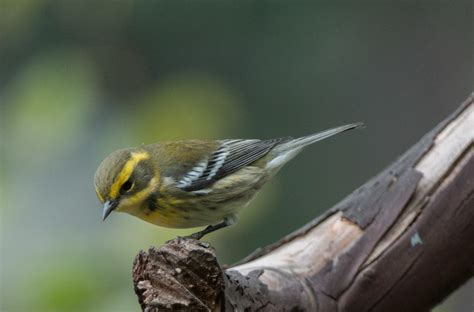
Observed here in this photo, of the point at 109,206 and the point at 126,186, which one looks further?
the point at 126,186

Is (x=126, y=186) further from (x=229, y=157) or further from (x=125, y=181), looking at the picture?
(x=229, y=157)

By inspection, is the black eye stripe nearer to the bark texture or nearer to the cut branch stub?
the bark texture

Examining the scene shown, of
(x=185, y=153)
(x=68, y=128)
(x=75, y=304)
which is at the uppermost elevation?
(x=68, y=128)

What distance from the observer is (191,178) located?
4.36 meters

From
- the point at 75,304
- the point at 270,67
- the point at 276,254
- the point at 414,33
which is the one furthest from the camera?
the point at 414,33

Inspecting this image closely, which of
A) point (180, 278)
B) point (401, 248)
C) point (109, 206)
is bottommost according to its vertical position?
point (109, 206)

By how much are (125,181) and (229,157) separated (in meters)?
0.78

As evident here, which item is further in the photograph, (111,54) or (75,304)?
(111,54)

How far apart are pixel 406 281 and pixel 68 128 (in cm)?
162

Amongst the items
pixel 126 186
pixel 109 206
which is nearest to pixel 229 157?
pixel 126 186

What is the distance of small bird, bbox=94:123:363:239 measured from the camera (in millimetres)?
4035

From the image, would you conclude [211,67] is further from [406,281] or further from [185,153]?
[406,281]

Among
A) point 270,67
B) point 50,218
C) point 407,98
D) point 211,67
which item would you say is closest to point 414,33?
point 407,98

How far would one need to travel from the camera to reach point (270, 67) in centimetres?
783
